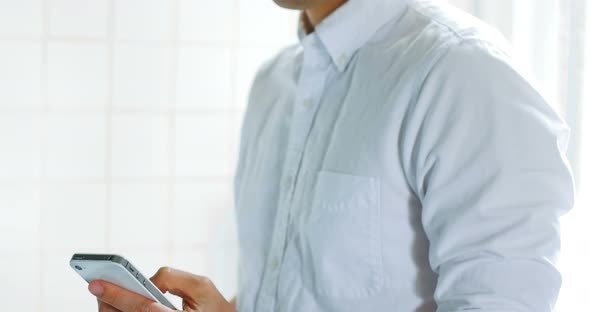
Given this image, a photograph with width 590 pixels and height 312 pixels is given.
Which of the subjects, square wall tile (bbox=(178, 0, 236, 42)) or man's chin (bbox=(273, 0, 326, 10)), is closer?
man's chin (bbox=(273, 0, 326, 10))

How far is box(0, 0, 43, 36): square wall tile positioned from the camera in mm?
1628

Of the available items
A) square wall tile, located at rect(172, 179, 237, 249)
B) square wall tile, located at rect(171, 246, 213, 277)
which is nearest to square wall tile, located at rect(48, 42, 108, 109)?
square wall tile, located at rect(172, 179, 237, 249)

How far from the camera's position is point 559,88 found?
3.99 feet

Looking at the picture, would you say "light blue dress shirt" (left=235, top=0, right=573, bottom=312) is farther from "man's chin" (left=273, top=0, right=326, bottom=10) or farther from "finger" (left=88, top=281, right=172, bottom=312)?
"finger" (left=88, top=281, right=172, bottom=312)

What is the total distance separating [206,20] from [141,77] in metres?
0.19

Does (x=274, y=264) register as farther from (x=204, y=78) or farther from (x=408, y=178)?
(x=204, y=78)

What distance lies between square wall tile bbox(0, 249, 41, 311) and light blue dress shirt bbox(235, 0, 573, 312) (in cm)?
78

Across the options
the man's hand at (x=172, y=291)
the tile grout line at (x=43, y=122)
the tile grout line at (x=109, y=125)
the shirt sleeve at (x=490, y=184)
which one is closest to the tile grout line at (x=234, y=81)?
the tile grout line at (x=109, y=125)

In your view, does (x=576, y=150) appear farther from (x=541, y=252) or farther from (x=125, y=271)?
(x=125, y=271)

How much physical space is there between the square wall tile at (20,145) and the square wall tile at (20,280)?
17 centimetres

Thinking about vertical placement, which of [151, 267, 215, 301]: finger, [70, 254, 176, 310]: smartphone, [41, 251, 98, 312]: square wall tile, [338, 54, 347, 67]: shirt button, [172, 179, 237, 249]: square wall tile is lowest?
[41, 251, 98, 312]: square wall tile

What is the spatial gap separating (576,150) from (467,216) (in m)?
0.49

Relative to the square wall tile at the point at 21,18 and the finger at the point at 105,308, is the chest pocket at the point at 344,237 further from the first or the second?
the square wall tile at the point at 21,18

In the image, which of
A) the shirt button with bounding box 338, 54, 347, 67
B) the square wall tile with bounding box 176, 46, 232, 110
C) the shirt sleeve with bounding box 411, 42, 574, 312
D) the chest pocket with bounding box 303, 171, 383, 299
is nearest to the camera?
the shirt sleeve with bounding box 411, 42, 574, 312
